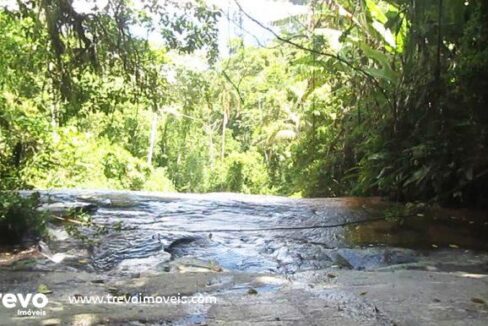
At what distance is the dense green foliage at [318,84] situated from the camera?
5.68 metres

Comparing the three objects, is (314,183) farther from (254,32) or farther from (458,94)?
(254,32)

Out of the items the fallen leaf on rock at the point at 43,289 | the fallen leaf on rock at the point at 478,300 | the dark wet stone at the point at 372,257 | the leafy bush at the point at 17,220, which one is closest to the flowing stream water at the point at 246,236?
the dark wet stone at the point at 372,257

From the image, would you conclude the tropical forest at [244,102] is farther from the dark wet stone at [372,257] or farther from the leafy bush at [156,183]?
the leafy bush at [156,183]

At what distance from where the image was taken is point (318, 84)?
12.3m

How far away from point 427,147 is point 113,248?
14.1ft

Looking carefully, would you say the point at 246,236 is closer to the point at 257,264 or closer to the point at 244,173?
the point at 257,264

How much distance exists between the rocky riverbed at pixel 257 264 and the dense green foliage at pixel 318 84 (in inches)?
37.5

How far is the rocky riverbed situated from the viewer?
9.61 feet
